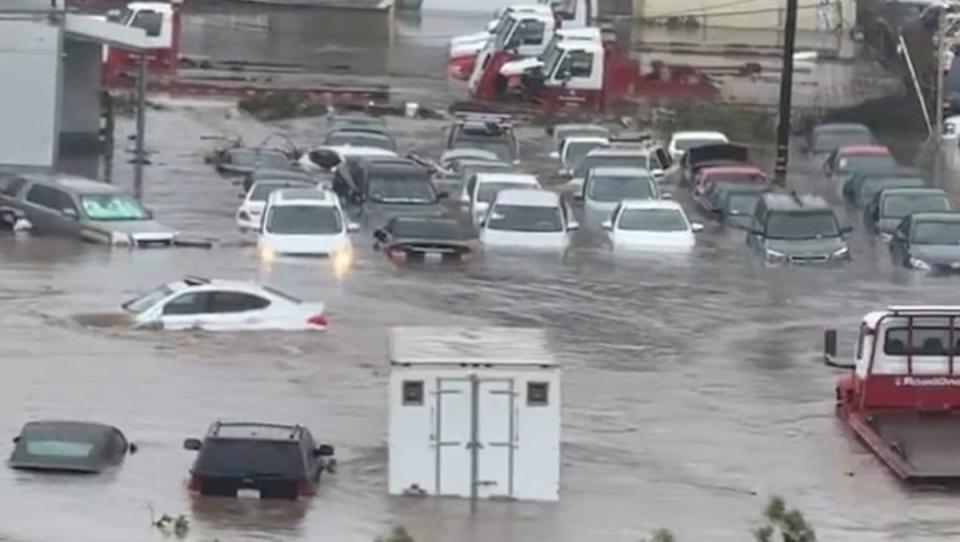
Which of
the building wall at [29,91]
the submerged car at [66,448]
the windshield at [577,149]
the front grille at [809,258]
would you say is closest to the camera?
the submerged car at [66,448]

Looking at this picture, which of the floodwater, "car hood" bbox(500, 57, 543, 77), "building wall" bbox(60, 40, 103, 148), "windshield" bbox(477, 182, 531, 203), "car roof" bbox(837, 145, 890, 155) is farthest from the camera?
"car hood" bbox(500, 57, 543, 77)

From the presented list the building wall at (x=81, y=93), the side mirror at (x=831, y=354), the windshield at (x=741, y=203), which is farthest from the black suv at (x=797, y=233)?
the building wall at (x=81, y=93)

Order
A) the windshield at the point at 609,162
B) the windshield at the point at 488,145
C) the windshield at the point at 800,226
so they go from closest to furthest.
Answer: the windshield at the point at 800,226 < the windshield at the point at 609,162 < the windshield at the point at 488,145

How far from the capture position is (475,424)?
2769 centimetres

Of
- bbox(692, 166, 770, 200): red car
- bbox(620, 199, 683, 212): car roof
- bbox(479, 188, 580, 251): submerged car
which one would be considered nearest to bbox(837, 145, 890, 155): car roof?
bbox(692, 166, 770, 200): red car

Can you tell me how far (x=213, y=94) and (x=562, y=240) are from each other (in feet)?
63.1

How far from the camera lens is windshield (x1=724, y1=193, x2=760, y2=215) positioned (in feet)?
166

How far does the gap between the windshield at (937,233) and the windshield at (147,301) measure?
13.7 metres

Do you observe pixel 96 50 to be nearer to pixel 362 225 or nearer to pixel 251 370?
pixel 362 225

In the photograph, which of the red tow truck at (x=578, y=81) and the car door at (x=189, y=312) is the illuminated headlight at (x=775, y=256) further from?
the red tow truck at (x=578, y=81)

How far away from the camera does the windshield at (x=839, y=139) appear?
59.9 metres

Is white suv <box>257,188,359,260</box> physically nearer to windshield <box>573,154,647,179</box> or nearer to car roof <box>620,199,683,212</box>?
car roof <box>620,199,683,212</box>

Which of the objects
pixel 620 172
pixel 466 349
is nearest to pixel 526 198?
pixel 620 172

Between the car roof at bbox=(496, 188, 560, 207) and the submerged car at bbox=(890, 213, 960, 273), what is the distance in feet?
18.3
